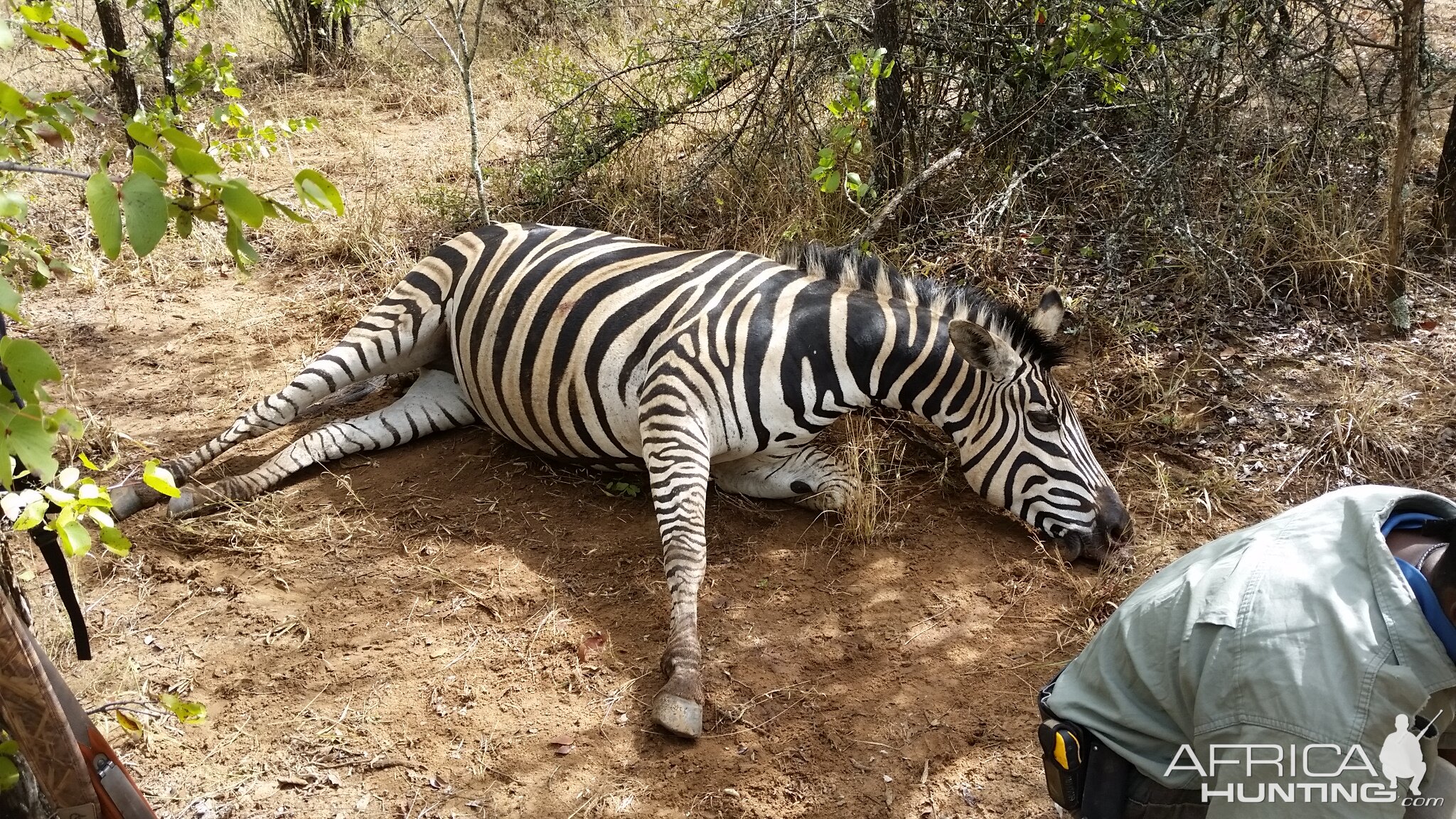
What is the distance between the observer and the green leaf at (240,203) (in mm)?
1466

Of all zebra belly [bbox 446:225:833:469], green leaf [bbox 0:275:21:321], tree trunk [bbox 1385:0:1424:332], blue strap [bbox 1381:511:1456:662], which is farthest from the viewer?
tree trunk [bbox 1385:0:1424:332]

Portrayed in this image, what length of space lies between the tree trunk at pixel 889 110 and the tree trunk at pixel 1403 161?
2613 mm

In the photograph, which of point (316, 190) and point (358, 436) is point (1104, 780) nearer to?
point (316, 190)

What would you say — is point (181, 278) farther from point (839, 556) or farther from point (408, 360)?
point (839, 556)

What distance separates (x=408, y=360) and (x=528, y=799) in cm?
293

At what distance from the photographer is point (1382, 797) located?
6.17 ft

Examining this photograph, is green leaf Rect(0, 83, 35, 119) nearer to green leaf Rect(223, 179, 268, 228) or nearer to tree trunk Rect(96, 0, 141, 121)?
green leaf Rect(223, 179, 268, 228)

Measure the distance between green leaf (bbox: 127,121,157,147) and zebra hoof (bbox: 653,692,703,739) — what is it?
2.54m

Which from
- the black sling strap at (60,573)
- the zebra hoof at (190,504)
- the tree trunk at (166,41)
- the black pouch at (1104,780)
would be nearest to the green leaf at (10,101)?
the black sling strap at (60,573)

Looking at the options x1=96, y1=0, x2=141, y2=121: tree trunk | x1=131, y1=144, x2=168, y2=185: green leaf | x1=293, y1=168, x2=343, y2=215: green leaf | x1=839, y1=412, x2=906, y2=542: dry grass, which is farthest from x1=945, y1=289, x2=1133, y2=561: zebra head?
x1=96, y1=0, x2=141, y2=121: tree trunk

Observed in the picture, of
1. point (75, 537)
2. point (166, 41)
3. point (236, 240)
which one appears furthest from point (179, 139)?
point (166, 41)

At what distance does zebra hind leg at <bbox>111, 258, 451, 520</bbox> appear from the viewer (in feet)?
16.7

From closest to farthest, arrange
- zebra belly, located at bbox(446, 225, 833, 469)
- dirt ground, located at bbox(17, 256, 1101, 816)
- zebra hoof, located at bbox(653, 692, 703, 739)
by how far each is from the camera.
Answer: dirt ground, located at bbox(17, 256, 1101, 816) → zebra hoof, located at bbox(653, 692, 703, 739) → zebra belly, located at bbox(446, 225, 833, 469)

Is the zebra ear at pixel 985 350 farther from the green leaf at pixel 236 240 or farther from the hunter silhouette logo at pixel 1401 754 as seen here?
the green leaf at pixel 236 240
